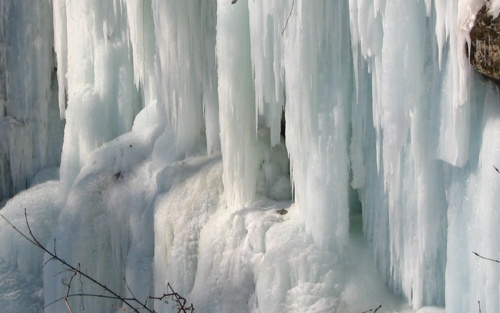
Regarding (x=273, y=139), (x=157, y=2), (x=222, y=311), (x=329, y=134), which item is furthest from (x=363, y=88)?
(x=157, y=2)

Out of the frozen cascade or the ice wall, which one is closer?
the frozen cascade

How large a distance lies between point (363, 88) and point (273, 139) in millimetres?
963

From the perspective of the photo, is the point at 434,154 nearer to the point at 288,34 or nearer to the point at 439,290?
the point at 439,290

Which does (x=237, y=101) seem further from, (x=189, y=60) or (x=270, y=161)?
(x=189, y=60)

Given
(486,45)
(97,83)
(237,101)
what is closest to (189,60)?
(237,101)

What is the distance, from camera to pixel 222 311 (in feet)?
22.9

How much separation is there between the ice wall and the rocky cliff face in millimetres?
6144

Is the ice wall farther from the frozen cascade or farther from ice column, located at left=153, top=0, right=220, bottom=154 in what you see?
ice column, located at left=153, top=0, right=220, bottom=154

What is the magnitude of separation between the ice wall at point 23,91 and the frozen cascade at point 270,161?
0.34m

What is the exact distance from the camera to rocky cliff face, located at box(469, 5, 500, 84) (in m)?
5.18

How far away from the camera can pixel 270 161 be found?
7391mm

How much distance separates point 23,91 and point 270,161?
395 centimetres

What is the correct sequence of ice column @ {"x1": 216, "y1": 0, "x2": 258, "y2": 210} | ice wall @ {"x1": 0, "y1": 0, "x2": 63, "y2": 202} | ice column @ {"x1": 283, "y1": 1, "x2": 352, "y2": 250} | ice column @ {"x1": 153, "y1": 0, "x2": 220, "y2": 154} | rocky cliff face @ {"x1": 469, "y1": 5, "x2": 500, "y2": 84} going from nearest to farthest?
rocky cliff face @ {"x1": 469, "y1": 5, "x2": 500, "y2": 84}, ice column @ {"x1": 283, "y1": 1, "x2": 352, "y2": 250}, ice column @ {"x1": 216, "y1": 0, "x2": 258, "y2": 210}, ice column @ {"x1": 153, "y1": 0, "x2": 220, "y2": 154}, ice wall @ {"x1": 0, "y1": 0, "x2": 63, "y2": 202}

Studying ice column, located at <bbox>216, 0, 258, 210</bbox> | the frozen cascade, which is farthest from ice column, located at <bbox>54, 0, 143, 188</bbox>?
ice column, located at <bbox>216, 0, 258, 210</bbox>
